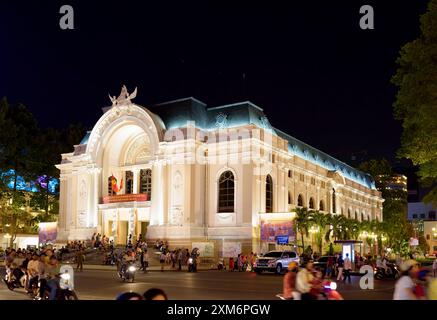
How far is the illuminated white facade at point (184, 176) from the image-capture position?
50.2m

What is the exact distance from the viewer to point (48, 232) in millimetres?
61625

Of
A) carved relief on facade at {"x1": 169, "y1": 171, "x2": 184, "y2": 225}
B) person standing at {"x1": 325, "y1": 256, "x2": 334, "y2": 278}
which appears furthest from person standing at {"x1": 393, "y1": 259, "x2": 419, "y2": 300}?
carved relief on facade at {"x1": 169, "y1": 171, "x2": 184, "y2": 225}

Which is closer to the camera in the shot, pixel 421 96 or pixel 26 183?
pixel 421 96

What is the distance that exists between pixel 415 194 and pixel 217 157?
302ft

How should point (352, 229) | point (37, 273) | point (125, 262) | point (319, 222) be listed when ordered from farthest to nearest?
1. point (352, 229)
2. point (319, 222)
3. point (125, 262)
4. point (37, 273)

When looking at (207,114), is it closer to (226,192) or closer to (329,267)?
(226,192)

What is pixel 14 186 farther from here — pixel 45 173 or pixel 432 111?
pixel 432 111

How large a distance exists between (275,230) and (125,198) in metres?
15.9

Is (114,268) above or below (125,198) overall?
below

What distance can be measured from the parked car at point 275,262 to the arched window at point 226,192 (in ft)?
40.7

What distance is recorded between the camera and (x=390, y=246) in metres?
78.5

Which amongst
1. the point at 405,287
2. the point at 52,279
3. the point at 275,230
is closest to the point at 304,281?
the point at 405,287

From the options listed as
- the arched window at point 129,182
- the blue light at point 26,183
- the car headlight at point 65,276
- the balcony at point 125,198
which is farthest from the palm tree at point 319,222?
the car headlight at point 65,276

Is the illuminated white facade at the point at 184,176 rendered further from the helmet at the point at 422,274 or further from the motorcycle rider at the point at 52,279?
the helmet at the point at 422,274
